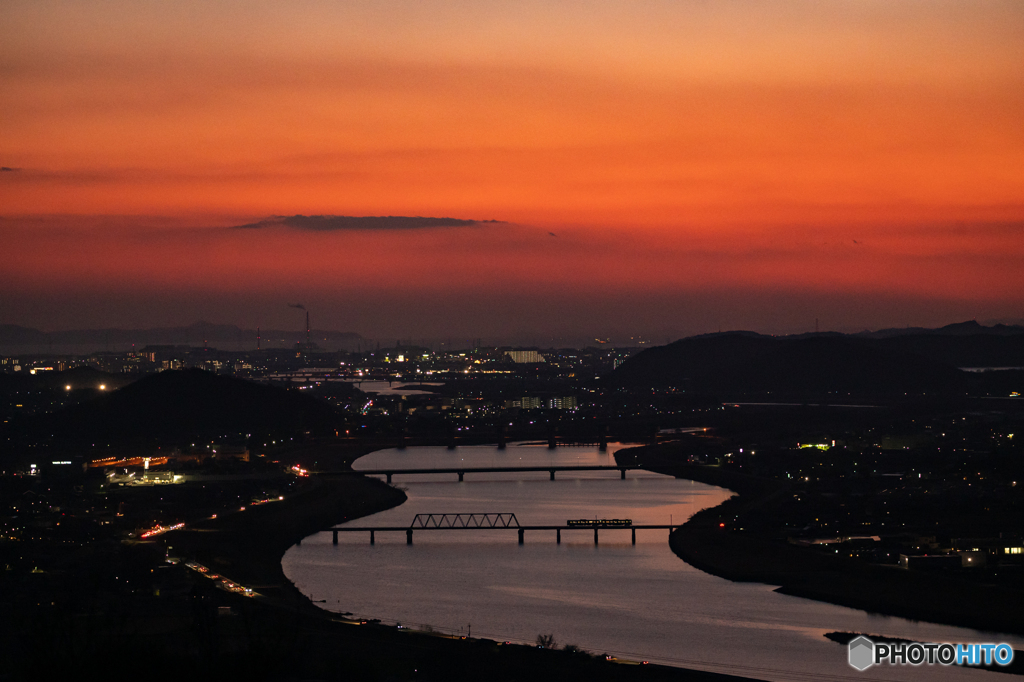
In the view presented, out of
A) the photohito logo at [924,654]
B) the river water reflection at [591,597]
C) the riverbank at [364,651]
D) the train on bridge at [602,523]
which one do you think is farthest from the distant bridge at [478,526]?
the photohito logo at [924,654]

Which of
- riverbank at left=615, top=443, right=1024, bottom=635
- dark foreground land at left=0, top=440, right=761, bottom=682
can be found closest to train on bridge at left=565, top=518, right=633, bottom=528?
riverbank at left=615, top=443, right=1024, bottom=635

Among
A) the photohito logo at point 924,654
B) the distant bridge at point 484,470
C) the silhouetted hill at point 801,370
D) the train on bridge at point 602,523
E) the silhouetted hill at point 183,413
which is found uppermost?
the silhouetted hill at point 801,370

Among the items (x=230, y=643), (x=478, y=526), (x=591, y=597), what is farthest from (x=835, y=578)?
(x=230, y=643)

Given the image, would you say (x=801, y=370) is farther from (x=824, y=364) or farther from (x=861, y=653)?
(x=861, y=653)

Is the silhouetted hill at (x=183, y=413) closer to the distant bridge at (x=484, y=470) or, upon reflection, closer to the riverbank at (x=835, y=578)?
the distant bridge at (x=484, y=470)

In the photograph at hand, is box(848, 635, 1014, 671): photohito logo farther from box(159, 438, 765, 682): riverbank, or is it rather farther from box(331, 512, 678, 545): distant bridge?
box(331, 512, 678, 545): distant bridge
